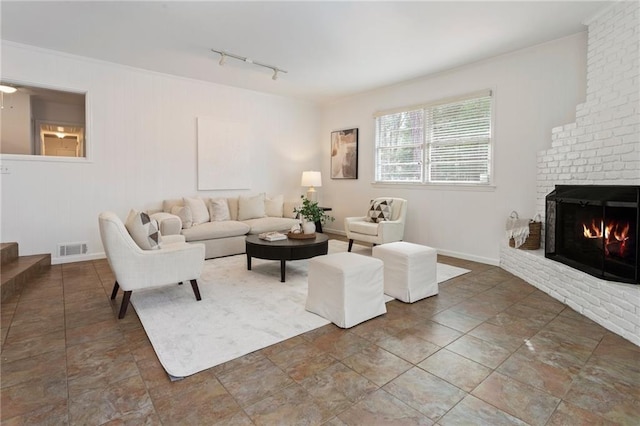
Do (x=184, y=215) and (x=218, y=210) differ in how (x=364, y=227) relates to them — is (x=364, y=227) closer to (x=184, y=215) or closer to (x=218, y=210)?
(x=218, y=210)

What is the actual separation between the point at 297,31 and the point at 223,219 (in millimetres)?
3027

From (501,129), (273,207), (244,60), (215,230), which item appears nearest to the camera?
(501,129)

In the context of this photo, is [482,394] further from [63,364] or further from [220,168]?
[220,168]

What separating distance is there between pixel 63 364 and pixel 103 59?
13.9 feet

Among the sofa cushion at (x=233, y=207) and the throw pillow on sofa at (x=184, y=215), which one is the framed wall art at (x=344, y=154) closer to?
the sofa cushion at (x=233, y=207)

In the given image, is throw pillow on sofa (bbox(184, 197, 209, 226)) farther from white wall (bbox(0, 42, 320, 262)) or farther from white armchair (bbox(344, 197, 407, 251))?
white armchair (bbox(344, 197, 407, 251))

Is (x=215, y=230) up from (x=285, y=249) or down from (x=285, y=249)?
up

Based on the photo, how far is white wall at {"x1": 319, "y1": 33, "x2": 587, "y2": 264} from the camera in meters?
3.97

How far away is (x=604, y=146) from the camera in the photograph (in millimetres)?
3189

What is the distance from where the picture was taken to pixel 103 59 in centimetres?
468

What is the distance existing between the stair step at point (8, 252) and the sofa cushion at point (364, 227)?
4.36 metres

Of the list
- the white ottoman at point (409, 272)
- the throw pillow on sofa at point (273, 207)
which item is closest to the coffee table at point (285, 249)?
the white ottoman at point (409, 272)

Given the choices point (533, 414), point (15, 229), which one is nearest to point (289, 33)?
point (533, 414)

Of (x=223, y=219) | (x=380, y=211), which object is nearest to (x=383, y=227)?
(x=380, y=211)
